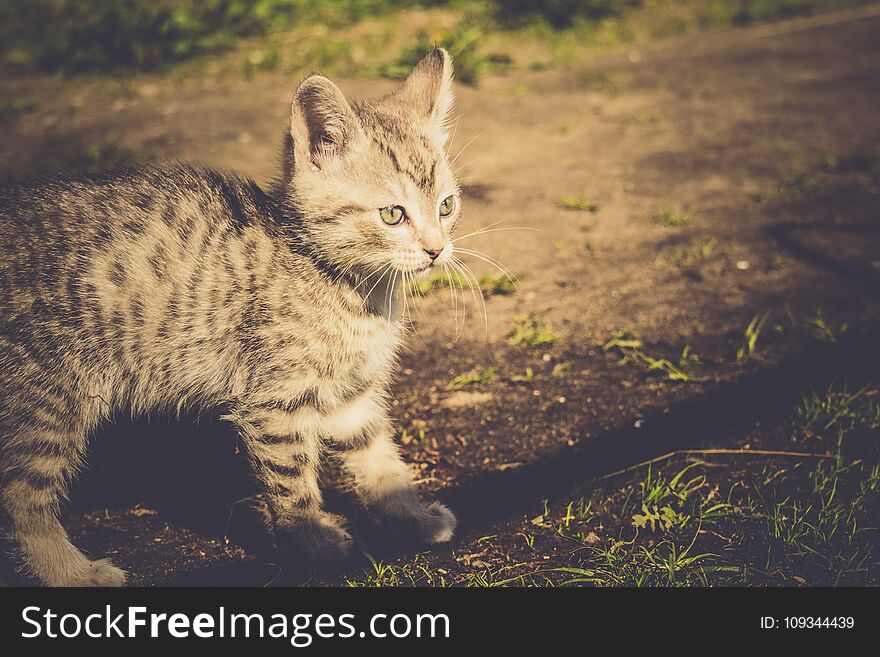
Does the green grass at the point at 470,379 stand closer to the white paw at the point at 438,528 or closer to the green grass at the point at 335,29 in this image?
the white paw at the point at 438,528

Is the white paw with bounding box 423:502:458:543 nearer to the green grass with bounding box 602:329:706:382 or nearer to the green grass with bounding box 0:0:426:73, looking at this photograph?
the green grass with bounding box 602:329:706:382

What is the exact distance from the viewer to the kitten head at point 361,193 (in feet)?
8.01

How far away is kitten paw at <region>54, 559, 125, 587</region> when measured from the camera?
7.72 feet

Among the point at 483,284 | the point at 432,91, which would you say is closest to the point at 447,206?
the point at 432,91

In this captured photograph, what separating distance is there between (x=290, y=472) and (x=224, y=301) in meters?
0.58

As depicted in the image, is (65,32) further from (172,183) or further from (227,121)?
(172,183)

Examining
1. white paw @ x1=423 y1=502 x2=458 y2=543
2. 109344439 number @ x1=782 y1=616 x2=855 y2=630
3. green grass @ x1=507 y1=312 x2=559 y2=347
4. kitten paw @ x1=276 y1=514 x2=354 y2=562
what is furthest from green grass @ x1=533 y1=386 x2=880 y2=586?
green grass @ x1=507 y1=312 x2=559 y2=347

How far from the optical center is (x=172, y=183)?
261 centimetres

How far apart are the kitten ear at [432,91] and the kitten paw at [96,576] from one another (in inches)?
70.4

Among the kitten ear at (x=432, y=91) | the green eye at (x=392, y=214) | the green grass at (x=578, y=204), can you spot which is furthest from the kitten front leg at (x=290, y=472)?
the green grass at (x=578, y=204)

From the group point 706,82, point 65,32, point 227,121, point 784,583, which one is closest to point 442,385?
point 784,583

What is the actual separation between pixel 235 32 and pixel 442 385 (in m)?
5.70

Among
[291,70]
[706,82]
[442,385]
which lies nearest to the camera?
[442,385]

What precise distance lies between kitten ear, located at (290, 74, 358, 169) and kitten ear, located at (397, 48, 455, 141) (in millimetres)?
342
